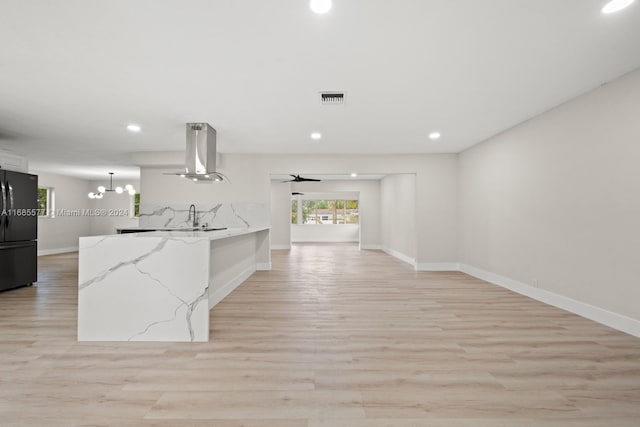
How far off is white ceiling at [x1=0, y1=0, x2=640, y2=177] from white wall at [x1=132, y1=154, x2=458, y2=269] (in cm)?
168

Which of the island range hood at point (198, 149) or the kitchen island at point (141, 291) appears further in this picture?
the island range hood at point (198, 149)

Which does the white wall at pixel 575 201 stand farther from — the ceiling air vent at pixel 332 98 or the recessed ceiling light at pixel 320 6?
Answer: the recessed ceiling light at pixel 320 6

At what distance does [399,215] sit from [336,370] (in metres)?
6.88

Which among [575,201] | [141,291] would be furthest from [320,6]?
[575,201]

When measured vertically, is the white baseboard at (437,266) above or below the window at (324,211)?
below

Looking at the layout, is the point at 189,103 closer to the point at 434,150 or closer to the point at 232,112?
the point at 232,112

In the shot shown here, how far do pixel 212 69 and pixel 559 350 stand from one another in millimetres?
3751

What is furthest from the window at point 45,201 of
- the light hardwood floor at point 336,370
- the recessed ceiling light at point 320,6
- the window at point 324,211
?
the recessed ceiling light at point 320,6

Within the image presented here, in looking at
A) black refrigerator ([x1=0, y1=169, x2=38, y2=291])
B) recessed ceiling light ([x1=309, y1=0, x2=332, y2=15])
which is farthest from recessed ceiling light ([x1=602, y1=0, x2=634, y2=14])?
black refrigerator ([x1=0, y1=169, x2=38, y2=291])

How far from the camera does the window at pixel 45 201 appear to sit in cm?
890

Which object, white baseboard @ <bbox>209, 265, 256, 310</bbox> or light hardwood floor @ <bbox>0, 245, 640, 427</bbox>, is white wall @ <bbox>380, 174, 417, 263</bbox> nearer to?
white baseboard @ <bbox>209, 265, 256, 310</bbox>

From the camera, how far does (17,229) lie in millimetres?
4746

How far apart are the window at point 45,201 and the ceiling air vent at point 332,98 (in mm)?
9670

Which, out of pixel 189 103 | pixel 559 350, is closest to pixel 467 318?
pixel 559 350
